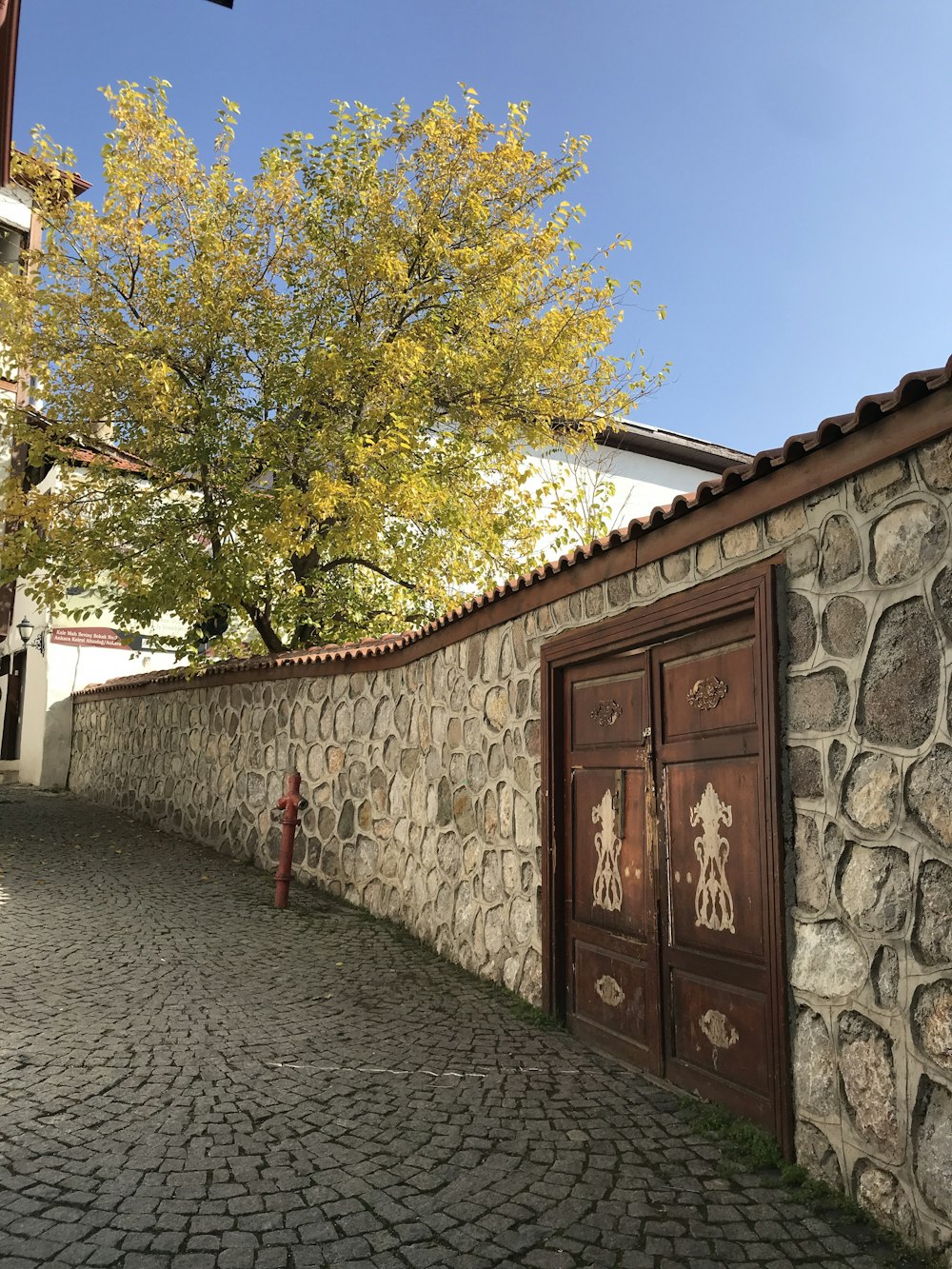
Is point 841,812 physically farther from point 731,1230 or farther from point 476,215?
point 476,215

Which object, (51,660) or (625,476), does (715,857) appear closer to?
(625,476)

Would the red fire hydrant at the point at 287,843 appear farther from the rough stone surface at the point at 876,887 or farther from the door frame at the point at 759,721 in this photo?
the rough stone surface at the point at 876,887

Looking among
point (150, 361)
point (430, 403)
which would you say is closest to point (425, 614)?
point (430, 403)

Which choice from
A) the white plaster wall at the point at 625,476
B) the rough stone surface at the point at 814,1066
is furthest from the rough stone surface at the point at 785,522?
the white plaster wall at the point at 625,476

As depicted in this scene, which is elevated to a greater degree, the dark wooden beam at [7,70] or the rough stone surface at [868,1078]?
the dark wooden beam at [7,70]

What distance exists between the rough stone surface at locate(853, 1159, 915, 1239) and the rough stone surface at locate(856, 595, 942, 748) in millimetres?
1326

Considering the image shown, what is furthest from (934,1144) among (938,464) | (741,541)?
(741,541)

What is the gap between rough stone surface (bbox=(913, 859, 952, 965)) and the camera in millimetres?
2699

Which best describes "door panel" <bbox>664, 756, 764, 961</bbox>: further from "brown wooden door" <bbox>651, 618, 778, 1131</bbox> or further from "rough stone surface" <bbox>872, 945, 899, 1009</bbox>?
"rough stone surface" <bbox>872, 945, 899, 1009</bbox>

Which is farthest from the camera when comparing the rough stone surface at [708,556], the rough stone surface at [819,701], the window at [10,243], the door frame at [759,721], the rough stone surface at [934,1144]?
the window at [10,243]

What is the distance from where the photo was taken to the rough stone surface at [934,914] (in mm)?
2699

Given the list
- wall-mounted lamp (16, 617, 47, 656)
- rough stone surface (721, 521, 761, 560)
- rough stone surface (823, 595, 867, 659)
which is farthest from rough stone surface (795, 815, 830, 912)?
wall-mounted lamp (16, 617, 47, 656)

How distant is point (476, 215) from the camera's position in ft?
34.5

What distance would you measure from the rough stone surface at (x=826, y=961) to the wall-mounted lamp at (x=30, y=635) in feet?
49.4
